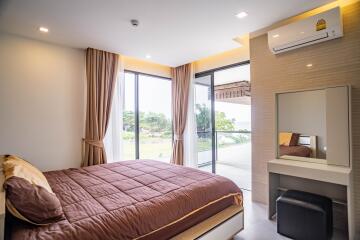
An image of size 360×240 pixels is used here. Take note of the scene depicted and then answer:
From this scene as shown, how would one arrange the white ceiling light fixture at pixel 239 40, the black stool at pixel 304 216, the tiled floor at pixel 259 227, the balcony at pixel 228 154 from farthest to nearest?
1. the balcony at pixel 228 154
2. the white ceiling light fixture at pixel 239 40
3. the tiled floor at pixel 259 227
4. the black stool at pixel 304 216

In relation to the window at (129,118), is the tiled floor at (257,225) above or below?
below

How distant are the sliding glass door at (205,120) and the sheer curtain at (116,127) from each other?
1774mm

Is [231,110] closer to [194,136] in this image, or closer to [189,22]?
[194,136]

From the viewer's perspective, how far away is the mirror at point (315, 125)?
2.25 metres

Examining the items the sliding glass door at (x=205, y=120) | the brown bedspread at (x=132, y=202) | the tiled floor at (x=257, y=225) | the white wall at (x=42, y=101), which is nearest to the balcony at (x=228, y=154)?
the sliding glass door at (x=205, y=120)

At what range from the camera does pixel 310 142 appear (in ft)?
8.45

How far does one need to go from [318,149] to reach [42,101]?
4103 millimetres

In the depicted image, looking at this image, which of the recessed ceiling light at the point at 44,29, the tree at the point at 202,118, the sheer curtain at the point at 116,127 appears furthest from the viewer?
the tree at the point at 202,118

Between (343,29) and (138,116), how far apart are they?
3711 mm

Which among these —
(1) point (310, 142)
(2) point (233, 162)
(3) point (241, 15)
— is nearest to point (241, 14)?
(3) point (241, 15)

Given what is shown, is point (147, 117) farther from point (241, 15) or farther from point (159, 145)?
point (241, 15)

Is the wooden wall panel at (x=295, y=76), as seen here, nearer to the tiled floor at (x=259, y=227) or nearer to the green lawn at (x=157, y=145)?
the tiled floor at (x=259, y=227)

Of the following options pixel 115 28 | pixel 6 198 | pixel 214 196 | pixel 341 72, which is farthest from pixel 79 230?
pixel 341 72

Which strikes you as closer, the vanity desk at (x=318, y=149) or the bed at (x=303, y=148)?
the vanity desk at (x=318, y=149)
